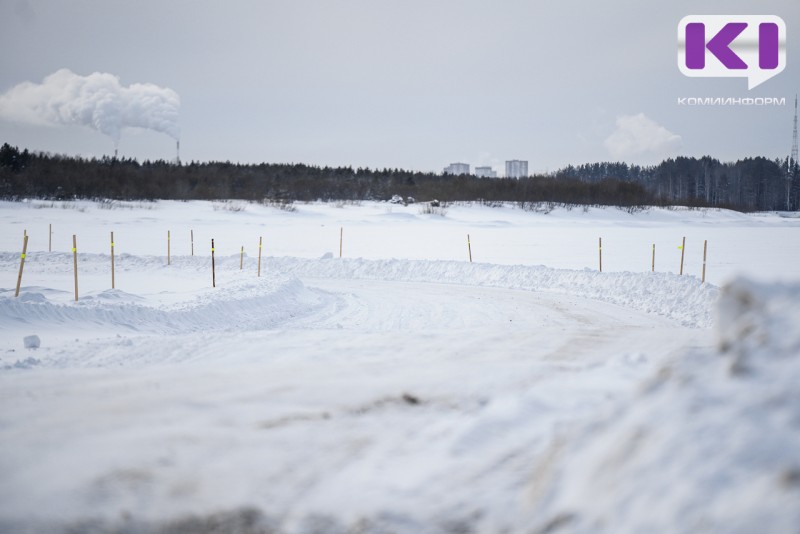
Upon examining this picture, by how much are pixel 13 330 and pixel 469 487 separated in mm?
10791

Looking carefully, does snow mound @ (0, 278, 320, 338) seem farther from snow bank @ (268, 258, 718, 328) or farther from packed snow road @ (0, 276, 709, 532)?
snow bank @ (268, 258, 718, 328)

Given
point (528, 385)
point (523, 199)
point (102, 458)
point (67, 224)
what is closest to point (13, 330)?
point (102, 458)

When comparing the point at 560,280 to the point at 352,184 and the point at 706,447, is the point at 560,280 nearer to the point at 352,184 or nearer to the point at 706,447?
the point at 706,447

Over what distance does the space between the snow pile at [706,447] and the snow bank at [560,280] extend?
39.0 feet

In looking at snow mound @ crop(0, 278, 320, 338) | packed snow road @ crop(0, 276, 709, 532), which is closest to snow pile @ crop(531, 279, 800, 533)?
packed snow road @ crop(0, 276, 709, 532)

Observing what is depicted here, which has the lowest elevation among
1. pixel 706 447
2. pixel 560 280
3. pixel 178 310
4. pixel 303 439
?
pixel 178 310

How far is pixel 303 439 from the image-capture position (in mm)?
3510

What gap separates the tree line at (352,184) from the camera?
7869cm

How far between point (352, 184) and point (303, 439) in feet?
339

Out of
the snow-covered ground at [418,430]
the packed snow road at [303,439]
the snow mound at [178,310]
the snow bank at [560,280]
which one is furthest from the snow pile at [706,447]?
the snow bank at [560,280]

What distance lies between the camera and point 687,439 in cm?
236

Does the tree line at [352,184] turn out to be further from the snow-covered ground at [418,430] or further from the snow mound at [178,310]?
the snow-covered ground at [418,430]

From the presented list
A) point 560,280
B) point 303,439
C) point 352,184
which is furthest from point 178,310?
point 352,184

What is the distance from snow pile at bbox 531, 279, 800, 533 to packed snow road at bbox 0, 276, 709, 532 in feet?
0.81
